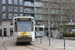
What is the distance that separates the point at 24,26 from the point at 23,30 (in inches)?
21.0

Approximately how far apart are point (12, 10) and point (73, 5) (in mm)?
31444

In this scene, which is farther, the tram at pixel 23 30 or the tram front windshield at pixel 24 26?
the tram front windshield at pixel 24 26

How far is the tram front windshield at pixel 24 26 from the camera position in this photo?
14880 mm

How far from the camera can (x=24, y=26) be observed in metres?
15.1

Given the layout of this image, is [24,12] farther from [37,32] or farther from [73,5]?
[73,5]

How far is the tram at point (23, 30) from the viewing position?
1459 centimetres

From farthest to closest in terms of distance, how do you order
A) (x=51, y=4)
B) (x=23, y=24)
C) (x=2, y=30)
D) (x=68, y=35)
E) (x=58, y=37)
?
(x=2, y=30), (x=51, y=4), (x=68, y=35), (x=58, y=37), (x=23, y=24)

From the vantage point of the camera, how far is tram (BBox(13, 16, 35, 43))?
14594 millimetres

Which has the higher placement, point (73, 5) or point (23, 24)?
point (73, 5)

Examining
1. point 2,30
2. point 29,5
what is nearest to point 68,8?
point 29,5

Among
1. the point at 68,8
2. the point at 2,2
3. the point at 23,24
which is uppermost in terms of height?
the point at 2,2

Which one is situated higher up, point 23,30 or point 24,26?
point 24,26

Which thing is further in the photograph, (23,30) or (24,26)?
(24,26)

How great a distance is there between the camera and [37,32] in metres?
35.7
